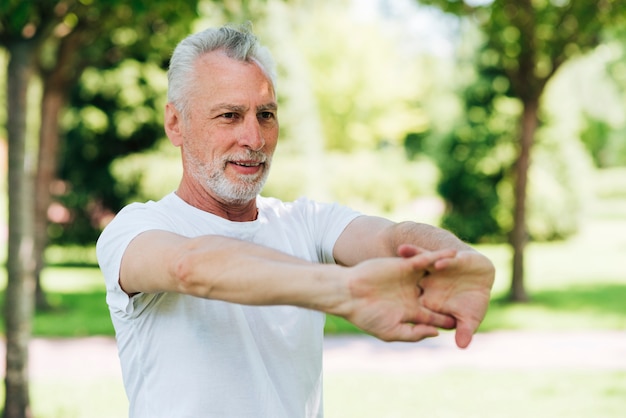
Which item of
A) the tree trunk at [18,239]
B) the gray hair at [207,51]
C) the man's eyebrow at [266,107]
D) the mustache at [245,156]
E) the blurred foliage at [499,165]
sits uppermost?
the gray hair at [207,51]

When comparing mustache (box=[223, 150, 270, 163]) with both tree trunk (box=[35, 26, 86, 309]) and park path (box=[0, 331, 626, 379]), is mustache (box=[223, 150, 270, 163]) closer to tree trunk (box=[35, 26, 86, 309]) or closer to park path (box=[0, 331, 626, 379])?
park path (box=[0, 331, 626, 379])

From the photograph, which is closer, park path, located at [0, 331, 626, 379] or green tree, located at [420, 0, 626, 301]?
park path, located at [0, 331, 626, 379]

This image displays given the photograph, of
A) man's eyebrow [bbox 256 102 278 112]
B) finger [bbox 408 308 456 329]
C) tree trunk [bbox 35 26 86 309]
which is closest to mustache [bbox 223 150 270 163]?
man's eyebrow [bbox 256 102 278 112]

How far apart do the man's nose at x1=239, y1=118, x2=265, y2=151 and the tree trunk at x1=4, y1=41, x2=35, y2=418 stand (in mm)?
4050

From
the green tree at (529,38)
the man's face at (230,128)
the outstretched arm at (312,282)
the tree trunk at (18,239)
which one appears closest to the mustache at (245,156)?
the man's face at (230,128)

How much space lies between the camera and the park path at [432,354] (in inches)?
324

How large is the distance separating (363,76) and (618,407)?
27.1 metres

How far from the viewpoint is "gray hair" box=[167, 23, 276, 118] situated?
2260 mm

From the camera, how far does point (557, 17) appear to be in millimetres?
11148

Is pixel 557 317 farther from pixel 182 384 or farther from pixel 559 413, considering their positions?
pixel 182 384

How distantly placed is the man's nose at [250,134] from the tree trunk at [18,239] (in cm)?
405

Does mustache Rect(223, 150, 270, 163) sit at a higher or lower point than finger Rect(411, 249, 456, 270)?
higher

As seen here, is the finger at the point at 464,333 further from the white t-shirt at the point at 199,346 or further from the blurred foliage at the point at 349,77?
the blurred foliage at the point at 349,77

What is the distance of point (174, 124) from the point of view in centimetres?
243
